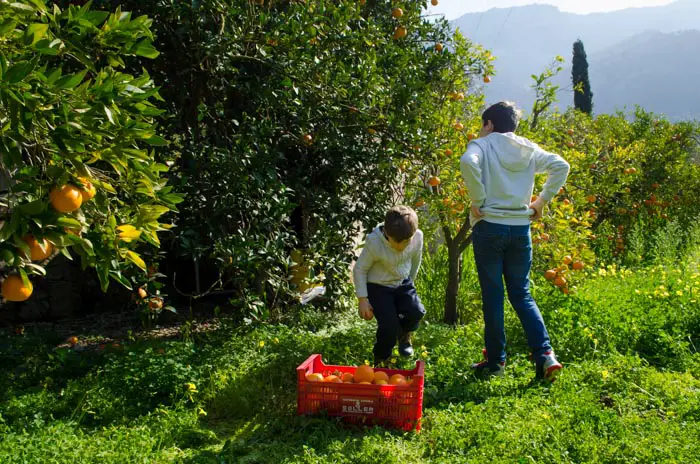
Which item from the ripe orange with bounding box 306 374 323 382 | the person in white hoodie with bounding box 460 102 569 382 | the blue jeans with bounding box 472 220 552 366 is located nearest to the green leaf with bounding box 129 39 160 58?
the ripe orange with bounding box 306 374 323 382

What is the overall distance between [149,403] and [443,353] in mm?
1999

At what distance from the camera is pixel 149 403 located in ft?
11.3

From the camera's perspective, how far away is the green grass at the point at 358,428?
2.86 metres

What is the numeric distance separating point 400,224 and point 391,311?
62 centimetres

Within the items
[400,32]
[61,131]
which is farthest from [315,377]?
[400,32]

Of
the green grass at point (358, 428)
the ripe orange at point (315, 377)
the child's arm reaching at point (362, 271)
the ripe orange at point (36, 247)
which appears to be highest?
the ripe orange at point (36, 247)

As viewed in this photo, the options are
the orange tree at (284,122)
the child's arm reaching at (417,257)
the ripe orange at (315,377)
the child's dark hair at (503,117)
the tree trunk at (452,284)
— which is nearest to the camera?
the ripe orange at (315,377)

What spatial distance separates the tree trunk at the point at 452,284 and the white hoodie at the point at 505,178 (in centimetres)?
176

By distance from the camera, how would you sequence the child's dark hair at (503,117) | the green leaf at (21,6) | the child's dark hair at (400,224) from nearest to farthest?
the green leaf at (21,6) < the child's dark hair at (400,224) < the child's dark hair at (503,117)

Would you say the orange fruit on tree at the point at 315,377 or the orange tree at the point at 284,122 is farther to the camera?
the orange tree at the point at 284,122

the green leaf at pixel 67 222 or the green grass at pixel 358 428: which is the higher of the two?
the green leaf at pixel 67 222

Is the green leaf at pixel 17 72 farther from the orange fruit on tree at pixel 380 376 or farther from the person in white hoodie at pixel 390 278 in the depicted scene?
the orange fruit on tree at pixel 380 376

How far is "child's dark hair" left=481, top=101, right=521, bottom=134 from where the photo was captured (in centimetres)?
375

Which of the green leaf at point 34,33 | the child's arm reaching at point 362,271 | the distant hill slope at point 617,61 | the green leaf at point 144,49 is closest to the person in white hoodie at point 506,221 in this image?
the child's arm reaching at point 362,271
